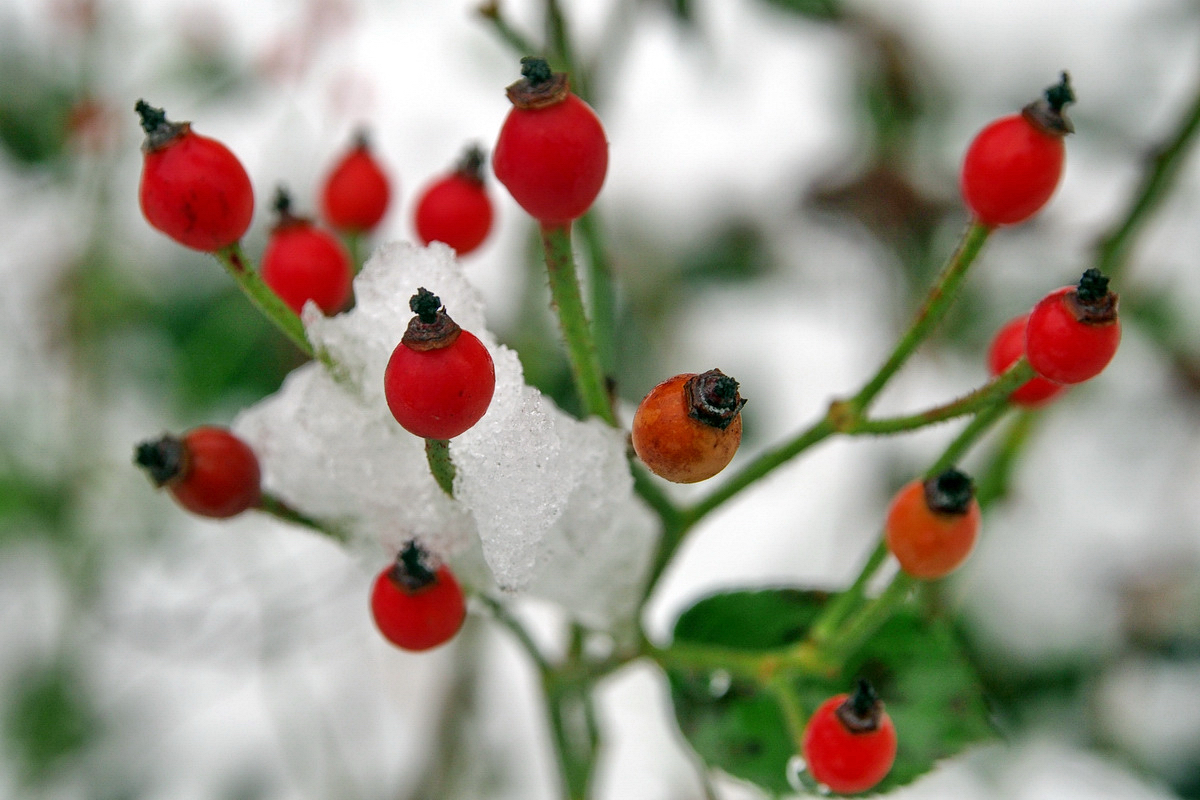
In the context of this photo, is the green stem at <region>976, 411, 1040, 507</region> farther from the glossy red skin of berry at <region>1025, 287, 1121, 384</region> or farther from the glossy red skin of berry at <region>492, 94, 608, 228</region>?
the glossy red skin of berry at <region>492, 94, 608, 228</region>

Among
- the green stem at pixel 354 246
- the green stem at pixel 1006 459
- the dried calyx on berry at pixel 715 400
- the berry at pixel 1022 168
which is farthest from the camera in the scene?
the green stem at pixel 1006 459

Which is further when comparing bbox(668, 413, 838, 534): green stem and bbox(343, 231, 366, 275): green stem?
bbox(343, 231, 366, 275): green stem

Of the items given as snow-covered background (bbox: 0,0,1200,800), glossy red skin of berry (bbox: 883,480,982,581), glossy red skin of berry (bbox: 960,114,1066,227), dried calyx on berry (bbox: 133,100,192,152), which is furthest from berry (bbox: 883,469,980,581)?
snow-covered background (bbox: 0,0,1200,800)

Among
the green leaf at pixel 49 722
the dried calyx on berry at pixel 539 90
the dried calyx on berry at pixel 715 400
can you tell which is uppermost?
the dried calyx on berry at pixel 539 90

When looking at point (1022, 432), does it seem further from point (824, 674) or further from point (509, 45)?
point (509, 45)

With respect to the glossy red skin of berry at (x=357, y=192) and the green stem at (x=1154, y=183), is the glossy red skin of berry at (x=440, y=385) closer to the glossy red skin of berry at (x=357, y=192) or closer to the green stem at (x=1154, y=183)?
the glossy red skin of berry at (x=357, y=192)

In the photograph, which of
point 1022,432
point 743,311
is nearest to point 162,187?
point 1022,432

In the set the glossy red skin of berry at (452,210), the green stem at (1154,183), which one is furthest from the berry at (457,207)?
the green stem at (1154,183)
